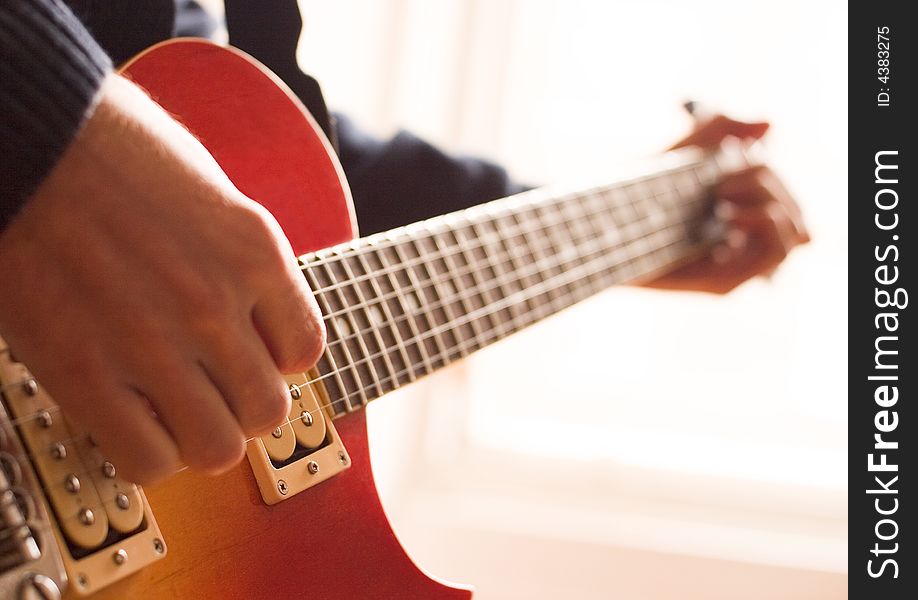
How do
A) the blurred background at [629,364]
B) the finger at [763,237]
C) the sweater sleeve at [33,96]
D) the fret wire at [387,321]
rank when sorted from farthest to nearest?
the blurred background at [629,364], the finger at [763,237], the fret wire at [387,321], the sweater sleeve at [33,96]

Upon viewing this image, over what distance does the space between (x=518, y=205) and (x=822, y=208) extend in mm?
784

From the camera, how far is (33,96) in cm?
30

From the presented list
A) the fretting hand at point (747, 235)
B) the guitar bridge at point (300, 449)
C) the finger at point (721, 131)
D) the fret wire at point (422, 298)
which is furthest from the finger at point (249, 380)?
the finger at point (721, 131)

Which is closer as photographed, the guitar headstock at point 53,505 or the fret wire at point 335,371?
the guitar headstock at point 53,505

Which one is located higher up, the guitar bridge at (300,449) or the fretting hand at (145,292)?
the fretting hand at (145,292)

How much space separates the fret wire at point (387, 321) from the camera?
53cm

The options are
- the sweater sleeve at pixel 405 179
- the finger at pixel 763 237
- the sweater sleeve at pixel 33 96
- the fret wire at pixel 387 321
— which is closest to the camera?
the sweater sleeve at pixel 33 96

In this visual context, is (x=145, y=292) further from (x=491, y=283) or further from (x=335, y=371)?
(x=491, y=283)

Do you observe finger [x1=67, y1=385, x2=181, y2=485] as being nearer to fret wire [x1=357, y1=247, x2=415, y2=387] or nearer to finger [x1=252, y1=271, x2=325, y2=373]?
finger [x1=252, y1=271, x2=325, y2=373]

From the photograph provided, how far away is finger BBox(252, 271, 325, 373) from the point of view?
0.35 m

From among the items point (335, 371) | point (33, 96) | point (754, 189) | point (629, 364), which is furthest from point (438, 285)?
point (629, 364)

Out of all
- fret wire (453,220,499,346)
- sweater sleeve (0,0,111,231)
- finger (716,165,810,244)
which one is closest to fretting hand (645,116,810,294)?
finger (716,165,810,244)

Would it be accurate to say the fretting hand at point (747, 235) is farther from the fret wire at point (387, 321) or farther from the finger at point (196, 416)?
the finger at point (196, 416)
